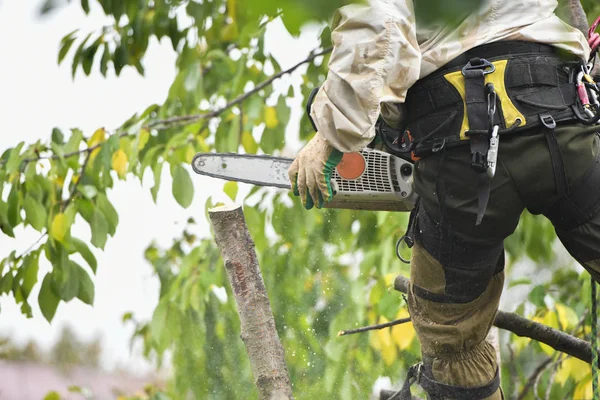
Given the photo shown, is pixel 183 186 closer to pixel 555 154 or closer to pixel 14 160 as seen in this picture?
pixel 14 160

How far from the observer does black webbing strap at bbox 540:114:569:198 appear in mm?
1936

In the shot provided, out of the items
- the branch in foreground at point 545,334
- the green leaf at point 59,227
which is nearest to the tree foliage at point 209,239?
the green leaf at point 59,227

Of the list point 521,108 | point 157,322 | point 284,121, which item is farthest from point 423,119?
point 157,322

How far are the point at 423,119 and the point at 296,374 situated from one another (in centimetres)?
384

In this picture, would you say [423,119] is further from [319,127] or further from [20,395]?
[20,395]

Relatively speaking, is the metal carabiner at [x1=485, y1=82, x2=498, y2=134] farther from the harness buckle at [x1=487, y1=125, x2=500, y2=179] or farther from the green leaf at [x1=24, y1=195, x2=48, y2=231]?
the green leaf at [x1=24, y1=195, x2=48, y2=231]

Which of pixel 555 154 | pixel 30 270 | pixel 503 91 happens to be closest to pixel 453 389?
pixel 555 154

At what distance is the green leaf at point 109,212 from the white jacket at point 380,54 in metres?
2.02

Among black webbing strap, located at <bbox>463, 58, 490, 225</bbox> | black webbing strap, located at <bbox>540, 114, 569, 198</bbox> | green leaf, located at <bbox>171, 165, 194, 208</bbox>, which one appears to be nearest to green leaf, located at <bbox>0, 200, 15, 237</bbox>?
green leaf, located at <bbox>171, 165, 194, 208</bbox>

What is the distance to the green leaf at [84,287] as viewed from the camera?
3841mm

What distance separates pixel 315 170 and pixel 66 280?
2.02 m

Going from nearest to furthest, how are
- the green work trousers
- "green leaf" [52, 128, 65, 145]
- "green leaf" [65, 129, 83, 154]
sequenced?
the green work trousers, "green leaf" [65, 129, 83, 154], "green leaf" [52, 128, 65, 145]

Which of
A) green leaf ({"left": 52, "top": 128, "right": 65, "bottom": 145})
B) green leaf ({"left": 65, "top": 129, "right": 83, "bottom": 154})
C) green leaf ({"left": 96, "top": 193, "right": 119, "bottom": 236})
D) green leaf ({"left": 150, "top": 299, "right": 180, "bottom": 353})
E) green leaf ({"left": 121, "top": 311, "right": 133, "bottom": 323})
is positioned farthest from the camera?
green leaf ({"left": 121, "top": 311, "right": 133, "bottom": 323})

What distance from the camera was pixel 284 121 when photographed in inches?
161
